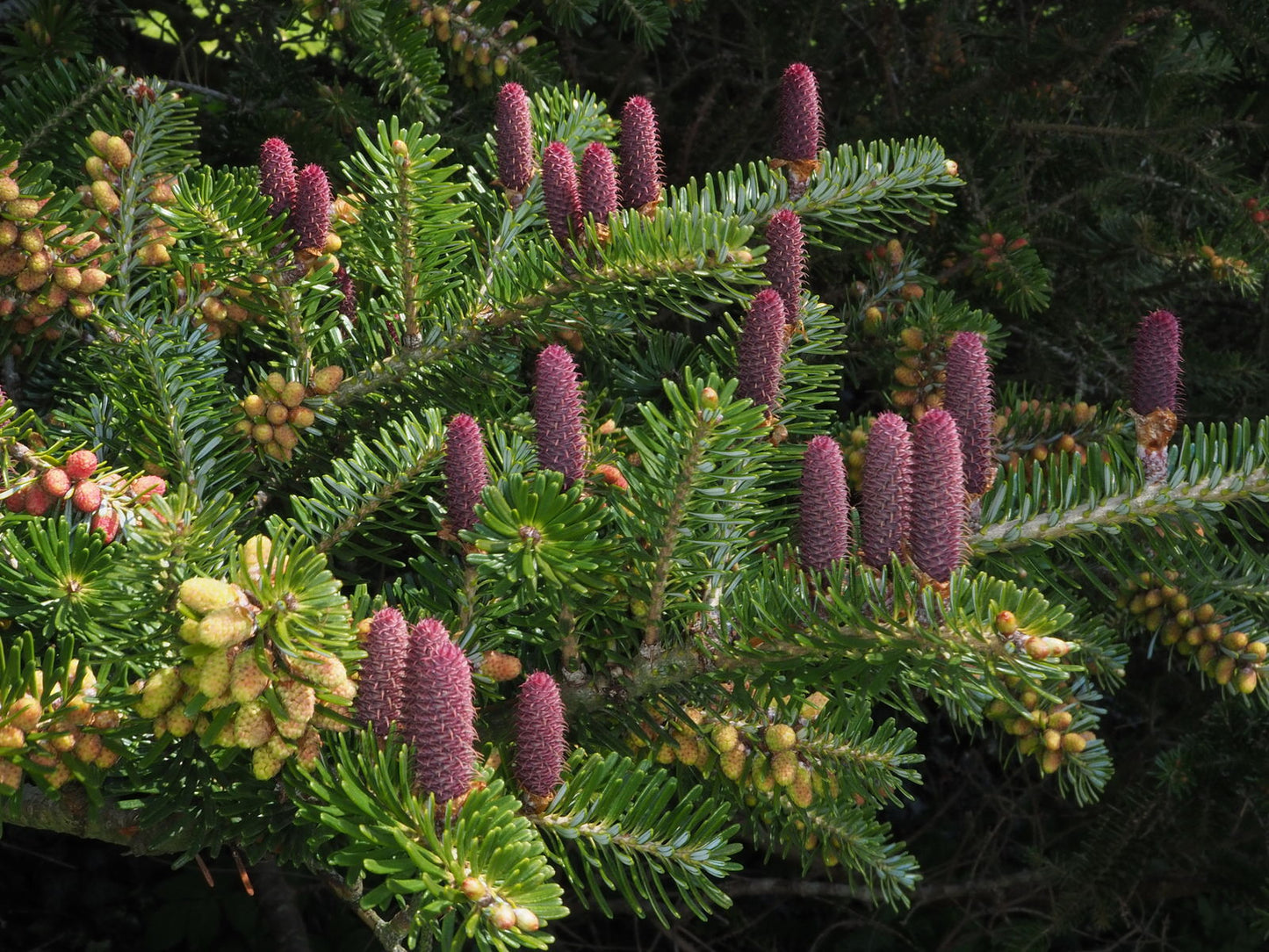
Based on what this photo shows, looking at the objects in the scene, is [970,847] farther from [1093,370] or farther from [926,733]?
[1093,370]

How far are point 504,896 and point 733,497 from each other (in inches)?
13.4

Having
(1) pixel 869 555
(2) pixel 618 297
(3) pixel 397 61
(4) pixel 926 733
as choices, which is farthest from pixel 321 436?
Result: (4) pixel 926 733

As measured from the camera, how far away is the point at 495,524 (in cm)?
79

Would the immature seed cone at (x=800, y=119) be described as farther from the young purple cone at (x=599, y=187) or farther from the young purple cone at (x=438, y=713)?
the young purple cone at (x=438, y=713)

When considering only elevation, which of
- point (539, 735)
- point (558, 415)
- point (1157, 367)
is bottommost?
point (539, 735)

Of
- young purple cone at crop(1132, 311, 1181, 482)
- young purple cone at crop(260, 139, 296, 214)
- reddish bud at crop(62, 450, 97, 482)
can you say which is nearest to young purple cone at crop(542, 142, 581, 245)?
young purple cone at crop(260, 139, 296, 214)

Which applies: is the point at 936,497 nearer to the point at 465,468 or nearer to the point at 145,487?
the point at 465,468

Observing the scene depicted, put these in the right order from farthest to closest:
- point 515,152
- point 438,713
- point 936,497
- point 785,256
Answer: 1. point 515,152
2. point 785,256
3. point 936,497
4. point 438,713

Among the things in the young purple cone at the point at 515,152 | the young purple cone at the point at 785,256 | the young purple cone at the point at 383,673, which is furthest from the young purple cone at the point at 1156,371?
the young purple cone at the point at 383,673

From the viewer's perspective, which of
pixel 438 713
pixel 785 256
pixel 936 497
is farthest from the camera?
pixel 785 256

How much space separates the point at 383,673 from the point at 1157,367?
0.84 m

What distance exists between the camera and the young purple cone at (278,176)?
117 centimetres

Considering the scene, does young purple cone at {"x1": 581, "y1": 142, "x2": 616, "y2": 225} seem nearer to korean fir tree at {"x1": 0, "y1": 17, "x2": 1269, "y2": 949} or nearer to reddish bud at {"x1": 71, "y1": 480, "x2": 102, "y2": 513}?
korean fir tree at {"x1": 0, "y1": 17, "x2": 1269, "y2": 949}

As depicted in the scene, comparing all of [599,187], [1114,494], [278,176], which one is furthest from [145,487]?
[1114,494]
